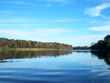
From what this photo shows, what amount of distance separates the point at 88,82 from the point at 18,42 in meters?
177

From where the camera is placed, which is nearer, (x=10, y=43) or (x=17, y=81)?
(x=17, y=81)

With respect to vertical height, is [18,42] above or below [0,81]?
above

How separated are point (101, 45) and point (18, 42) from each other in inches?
3856

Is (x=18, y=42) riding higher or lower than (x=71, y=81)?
higher

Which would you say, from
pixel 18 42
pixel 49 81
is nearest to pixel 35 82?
pixel 49 81

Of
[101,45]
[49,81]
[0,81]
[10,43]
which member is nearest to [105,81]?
[49,81]

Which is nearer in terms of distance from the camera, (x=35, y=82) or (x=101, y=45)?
(x=35, y=82)

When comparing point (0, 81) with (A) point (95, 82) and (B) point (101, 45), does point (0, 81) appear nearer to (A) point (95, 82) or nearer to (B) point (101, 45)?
(A) point (95, 82)

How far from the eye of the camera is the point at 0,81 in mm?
14250

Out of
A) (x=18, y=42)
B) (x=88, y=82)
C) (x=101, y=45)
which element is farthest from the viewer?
(x=18, y=42)

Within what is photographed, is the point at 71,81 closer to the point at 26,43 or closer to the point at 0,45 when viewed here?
the point at 0,45

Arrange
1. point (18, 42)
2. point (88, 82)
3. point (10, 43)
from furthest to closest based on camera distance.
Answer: point (18, 42) → point (10, 43) → point (88, 82)

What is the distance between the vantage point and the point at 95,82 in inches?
548

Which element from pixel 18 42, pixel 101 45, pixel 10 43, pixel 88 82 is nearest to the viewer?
pixel 88 82
